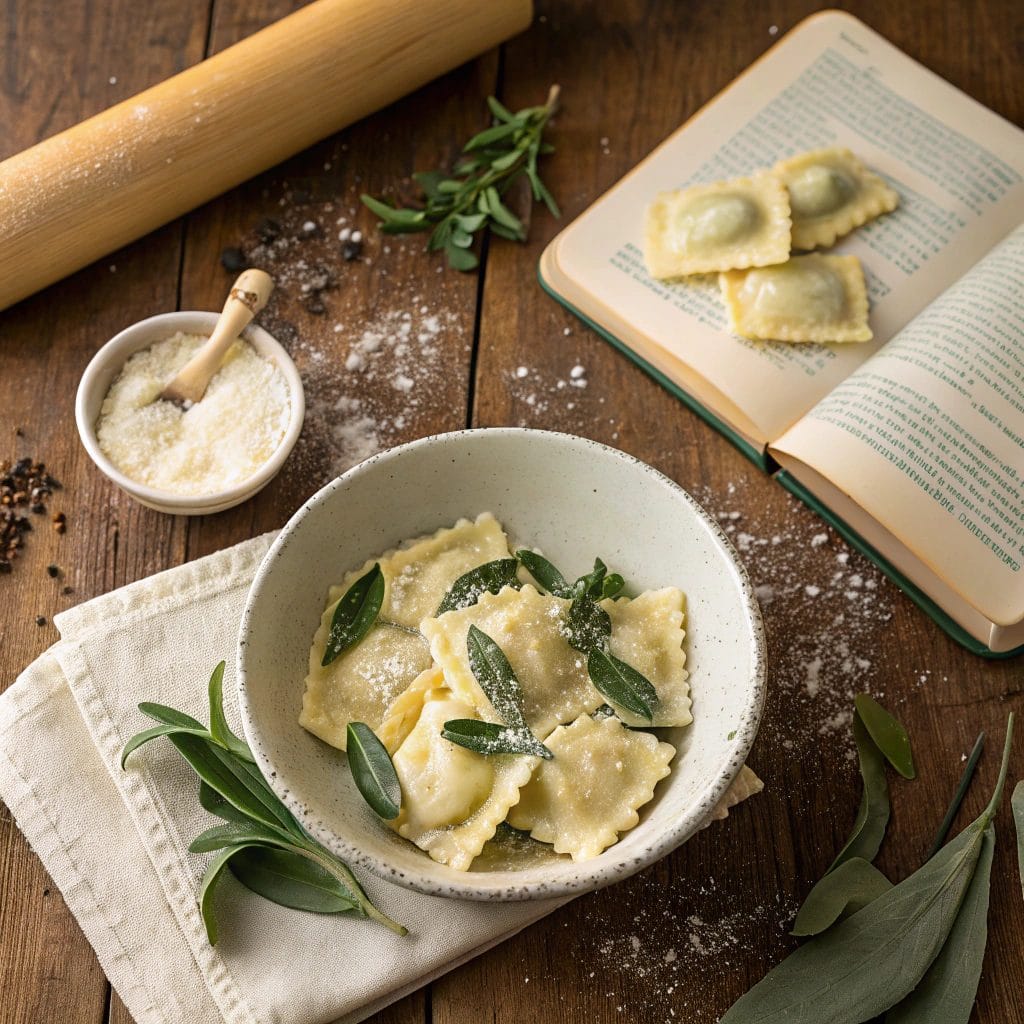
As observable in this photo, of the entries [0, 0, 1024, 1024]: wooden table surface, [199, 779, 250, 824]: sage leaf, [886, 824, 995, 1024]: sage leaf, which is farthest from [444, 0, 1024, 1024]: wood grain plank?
[199, 779, 250, 824]: sage leaf

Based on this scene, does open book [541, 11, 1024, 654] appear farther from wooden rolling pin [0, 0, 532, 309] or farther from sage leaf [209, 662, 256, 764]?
sage leaf [209, 662, 256, 764]

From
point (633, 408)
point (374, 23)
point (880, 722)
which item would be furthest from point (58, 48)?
point (880, 722)

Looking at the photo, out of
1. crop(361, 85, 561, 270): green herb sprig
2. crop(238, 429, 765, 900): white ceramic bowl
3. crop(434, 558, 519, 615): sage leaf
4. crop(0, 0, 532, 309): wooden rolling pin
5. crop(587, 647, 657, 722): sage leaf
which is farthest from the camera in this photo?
crop(361, 85, 561, 270): green herb sprig

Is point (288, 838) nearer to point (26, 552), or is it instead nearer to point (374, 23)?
point (26, 552)

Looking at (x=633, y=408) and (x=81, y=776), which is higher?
(x=633, y=408)

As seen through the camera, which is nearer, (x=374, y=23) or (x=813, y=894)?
(x=813, y=894)

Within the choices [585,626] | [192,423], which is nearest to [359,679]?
[585,626]

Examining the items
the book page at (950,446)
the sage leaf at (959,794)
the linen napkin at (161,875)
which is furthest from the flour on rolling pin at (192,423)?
the sage leaf at (959,794)

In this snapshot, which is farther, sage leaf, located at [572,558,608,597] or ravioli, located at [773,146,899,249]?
ravioli, located at [773,146,899,249]
